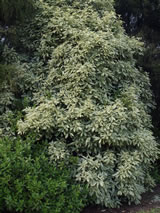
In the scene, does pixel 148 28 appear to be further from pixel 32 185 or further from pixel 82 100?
pixel 32 185

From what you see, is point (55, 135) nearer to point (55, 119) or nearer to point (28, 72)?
point (55, 119)

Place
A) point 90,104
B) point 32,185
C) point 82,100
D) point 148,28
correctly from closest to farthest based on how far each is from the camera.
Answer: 1. point 32,185
2. point 90,104
3. point 82,100
4. point 148,28

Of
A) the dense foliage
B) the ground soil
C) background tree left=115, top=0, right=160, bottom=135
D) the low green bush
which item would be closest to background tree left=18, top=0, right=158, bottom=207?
the dense foliage

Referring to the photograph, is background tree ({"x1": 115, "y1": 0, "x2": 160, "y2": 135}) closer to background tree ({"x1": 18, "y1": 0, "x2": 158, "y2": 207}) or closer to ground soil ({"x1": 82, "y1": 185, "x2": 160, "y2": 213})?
background tree ({"x1": 18, "y1": 0, "x2": 158, "y2": 207})

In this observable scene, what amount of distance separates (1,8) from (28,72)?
4.06 feet

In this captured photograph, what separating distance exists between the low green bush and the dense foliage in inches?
3.7

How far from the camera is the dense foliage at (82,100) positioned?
4.62 meters

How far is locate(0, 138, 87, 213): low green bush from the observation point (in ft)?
12.0

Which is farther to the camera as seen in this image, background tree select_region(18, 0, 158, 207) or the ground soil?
the ground soil

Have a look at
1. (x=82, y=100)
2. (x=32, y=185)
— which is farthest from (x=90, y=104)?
(x=32, y=185)

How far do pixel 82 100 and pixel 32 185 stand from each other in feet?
5.95

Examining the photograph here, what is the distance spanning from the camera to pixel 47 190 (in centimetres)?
384

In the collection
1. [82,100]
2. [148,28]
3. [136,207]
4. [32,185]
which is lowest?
[136,207]

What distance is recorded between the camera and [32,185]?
146 inches
